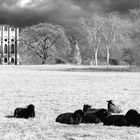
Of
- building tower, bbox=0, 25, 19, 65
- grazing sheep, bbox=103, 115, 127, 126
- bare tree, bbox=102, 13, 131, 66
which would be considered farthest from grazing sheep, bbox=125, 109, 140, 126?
building tower, bbox=0, 25, 19, 65

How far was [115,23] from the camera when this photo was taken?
6650 centimetres

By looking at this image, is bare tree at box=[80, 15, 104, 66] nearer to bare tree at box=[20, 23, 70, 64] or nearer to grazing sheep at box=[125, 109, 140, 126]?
bare tree at box=[20, 23, 70, 64]

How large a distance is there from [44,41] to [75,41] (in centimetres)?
1062

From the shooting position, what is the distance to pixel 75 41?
8675 centimetres

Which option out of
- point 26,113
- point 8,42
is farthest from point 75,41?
point 26,113

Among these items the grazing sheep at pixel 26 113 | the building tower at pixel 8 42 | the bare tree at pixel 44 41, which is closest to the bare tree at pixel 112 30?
the bare tree at pixel 44 41

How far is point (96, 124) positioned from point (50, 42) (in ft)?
232

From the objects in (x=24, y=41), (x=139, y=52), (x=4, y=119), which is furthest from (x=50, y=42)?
(x=4, y=119)

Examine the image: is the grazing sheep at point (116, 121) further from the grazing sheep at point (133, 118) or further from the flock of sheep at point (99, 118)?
the grazing sheep at point (133, 118)

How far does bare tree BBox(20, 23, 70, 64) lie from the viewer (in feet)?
257

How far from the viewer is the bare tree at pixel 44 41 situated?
78438mm

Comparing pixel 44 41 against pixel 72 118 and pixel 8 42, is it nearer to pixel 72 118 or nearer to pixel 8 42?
pixel 8 42

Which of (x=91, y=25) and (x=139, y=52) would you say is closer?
(x=139, y=52)

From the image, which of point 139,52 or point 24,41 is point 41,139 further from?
point 24,41
